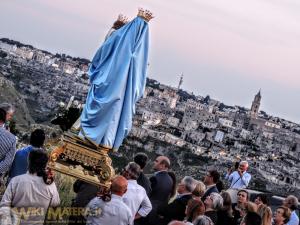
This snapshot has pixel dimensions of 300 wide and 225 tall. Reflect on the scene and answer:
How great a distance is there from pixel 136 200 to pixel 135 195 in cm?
6

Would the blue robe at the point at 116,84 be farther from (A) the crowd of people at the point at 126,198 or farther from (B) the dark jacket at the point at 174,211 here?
(B) the dark jacket at the point at 174,211

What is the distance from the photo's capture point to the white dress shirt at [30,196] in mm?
5277

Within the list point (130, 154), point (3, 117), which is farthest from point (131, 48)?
point (130, 154)

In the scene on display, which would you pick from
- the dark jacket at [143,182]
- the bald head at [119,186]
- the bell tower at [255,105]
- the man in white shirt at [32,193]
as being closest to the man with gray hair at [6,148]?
the man in white shirt at [32,193]

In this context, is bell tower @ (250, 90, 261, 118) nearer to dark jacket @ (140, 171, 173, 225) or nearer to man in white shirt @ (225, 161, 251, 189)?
man in white shirt @ (225, 161, 251, 189)

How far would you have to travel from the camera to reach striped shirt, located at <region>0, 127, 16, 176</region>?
6.19m

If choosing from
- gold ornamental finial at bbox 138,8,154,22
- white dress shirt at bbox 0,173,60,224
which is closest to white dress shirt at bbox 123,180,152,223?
white dress shirt at bbox 0,173,60,224

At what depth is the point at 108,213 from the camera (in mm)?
5820

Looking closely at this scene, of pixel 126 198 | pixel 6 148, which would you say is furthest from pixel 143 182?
pixel 6 148

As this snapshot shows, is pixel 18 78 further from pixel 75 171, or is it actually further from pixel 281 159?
pixel 75 171

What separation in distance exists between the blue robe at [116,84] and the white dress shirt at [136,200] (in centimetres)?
114

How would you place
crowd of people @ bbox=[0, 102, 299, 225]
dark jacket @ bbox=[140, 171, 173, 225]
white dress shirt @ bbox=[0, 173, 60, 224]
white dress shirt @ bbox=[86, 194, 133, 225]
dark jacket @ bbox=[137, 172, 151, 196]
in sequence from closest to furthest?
white dress shirt @ bbox=[0, 173, 60, 224] → crowd of people @ bbox=[0, 102, 299, 225] → white dress shirt @ bbox=[86, 194, 133, 225] → dark jacket @ bbox=[137, 172, 151, 196] → dark jacket @ bbox=[140, 171, 173, 225]

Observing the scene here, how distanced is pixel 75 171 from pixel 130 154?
293 feet

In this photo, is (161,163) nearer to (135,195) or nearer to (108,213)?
(135,195)
